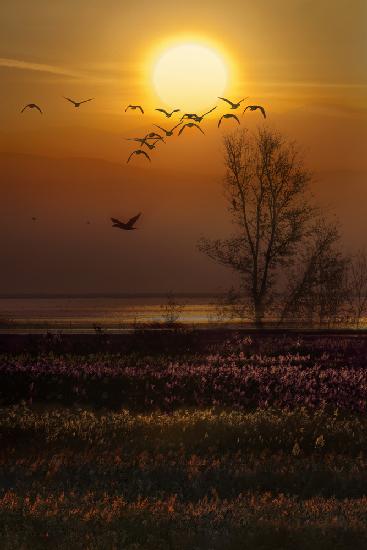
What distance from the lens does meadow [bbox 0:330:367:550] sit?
→ 27.6ft

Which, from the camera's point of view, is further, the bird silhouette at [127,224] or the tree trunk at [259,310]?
the tree trunk at [259,310]

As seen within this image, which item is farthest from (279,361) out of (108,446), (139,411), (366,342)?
(108,446)

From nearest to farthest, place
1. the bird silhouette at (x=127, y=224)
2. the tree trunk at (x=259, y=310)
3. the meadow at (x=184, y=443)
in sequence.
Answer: the meadow at (x=184, y=443) < the bird silhouette at (x=127, y=224) < the tree trunk at (x=259, y=310)

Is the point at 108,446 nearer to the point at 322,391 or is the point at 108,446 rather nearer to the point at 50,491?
→ the point at 50,491

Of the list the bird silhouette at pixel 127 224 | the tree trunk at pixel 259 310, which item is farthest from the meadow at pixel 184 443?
the tree trunk at pixel 259 310

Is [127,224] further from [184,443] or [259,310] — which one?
[259,310]

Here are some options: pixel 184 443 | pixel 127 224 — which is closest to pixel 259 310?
pixel 127 224

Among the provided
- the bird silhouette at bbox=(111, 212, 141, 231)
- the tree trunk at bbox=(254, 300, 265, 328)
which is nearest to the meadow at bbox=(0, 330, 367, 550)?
the bird silhouette at bbox=(111, 212, 141, 231)

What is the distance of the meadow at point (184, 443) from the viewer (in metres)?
8.42

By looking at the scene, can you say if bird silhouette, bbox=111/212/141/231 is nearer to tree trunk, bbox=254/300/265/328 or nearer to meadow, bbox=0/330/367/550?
meadow, bbox=0/330/367/550

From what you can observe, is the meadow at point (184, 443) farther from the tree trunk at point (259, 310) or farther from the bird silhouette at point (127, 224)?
→ the tree trunk at point (259, 310)

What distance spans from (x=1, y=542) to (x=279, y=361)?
16.0 meters

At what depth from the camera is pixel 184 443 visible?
14.0m

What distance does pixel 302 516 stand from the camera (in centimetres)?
895
